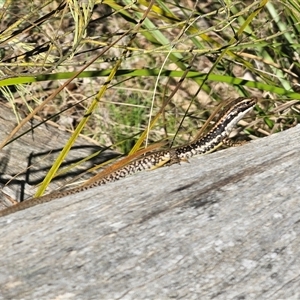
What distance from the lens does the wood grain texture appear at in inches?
108

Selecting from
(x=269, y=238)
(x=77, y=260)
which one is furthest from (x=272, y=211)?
(x=77, y=260)

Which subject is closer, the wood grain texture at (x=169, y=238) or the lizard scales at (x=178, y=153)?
the wood grain texture at (x=169, y=238)

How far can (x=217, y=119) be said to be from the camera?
15.6 ft

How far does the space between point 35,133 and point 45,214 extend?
1.85 metres

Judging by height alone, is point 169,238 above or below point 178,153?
below

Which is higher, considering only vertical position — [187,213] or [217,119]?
[217,119]

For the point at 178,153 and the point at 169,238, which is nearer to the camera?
the point at 169,238

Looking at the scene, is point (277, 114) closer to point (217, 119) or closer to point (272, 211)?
point (217, 119)

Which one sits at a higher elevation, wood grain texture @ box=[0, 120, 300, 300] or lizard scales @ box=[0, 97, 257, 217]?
lizard scales @ box=[0, 97, 257, 217]

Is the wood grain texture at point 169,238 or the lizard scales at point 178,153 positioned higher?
the lizard scales at point 178,153

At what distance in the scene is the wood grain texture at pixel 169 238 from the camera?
274 cm

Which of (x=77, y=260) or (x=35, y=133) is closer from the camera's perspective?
(x=77, y=260)

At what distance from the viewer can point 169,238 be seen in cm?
299

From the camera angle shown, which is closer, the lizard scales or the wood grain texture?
the wood grain texture
